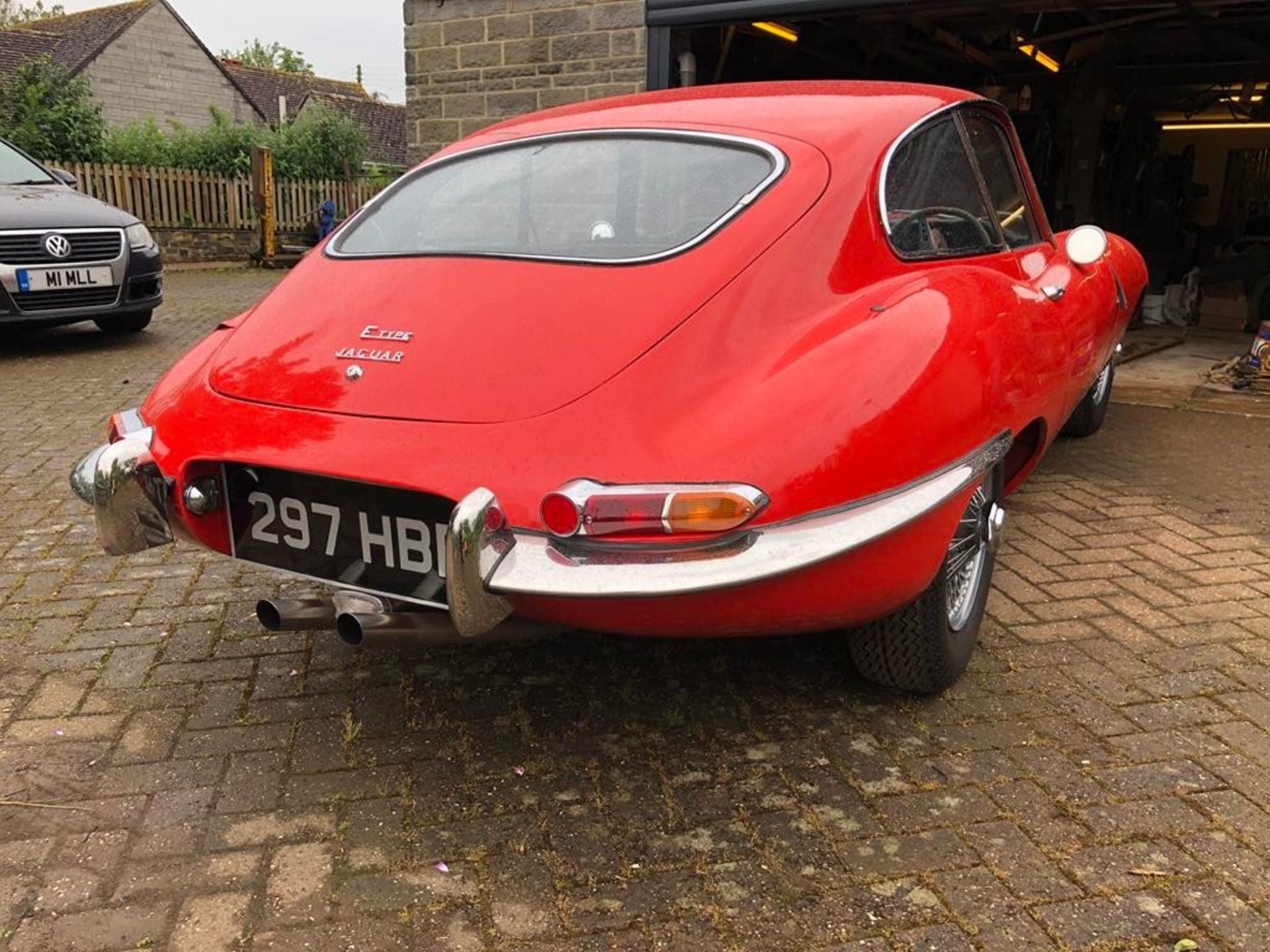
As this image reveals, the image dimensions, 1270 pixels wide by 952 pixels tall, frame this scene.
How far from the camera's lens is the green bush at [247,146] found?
18.9 m

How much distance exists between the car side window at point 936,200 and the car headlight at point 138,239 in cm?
690

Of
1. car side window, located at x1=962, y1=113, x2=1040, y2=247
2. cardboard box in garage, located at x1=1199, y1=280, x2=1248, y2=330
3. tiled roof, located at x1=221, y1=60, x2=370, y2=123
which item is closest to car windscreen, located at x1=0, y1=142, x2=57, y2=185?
car side window, located at x1=962, y1=113, x2=1040, y2=247

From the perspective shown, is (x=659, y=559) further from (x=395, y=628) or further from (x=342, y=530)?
(x=342, y=530)

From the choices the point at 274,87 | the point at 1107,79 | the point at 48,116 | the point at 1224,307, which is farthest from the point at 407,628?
the point at 274,87

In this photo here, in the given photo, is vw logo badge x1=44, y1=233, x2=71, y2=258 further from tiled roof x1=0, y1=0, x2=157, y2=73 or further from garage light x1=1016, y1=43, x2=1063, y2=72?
tiled roof x1=0, y1=0, x2=157, y2=73

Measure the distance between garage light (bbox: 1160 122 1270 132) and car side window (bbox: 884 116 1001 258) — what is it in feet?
37.7

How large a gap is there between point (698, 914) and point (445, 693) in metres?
1.07

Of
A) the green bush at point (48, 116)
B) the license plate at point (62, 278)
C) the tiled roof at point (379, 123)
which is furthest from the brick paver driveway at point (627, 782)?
the tiled roof at point (379, 123)

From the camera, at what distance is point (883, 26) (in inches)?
343

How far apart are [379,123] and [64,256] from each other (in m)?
33.1

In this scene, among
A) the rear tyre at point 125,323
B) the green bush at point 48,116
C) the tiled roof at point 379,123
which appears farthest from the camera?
the tiled roof at point 379,123

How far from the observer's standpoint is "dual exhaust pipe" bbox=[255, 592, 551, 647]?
213 cm

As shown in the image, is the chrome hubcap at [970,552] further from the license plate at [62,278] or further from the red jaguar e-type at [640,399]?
the license plate at [62,278]

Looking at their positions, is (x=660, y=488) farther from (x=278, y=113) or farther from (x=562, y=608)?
(x=278, y=113)
